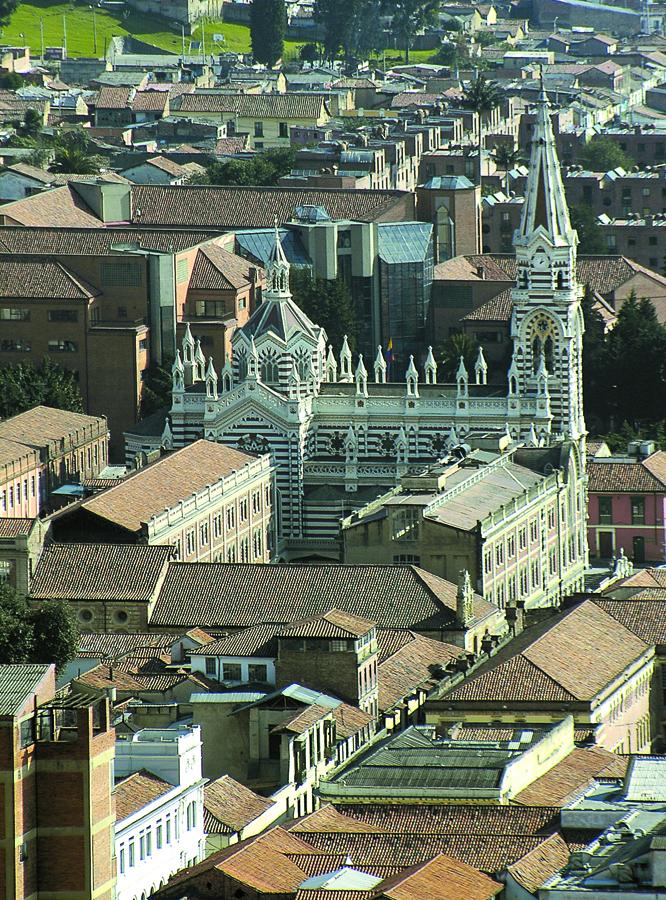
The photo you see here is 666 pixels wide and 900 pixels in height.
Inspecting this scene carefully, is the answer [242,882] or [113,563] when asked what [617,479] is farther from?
[242,882]

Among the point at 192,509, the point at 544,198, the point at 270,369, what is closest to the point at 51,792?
the point at 192,509

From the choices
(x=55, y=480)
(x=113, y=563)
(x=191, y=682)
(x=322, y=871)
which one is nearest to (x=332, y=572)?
(x=113, y=563)

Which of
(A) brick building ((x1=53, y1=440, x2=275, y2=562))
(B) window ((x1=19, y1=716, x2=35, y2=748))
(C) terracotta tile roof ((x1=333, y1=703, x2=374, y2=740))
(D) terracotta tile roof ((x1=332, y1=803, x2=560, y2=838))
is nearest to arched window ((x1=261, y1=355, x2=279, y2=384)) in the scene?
(A) brick building ((x1=53, y1=440, x2=275, y2=562))

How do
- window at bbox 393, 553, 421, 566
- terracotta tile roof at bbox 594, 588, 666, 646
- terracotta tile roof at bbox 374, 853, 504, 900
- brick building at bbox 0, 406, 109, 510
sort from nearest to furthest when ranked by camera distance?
terracotta tile roof at bbox 374, 853, 504, 900, terracotta tile roof at bbox 594, 588, 666, 646, window at bbox 393, 553, 421, 566, brick building at bbox 0, 406, 109, 510

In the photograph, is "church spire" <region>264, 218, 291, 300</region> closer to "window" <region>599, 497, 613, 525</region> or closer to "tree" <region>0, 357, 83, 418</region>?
"tree" <region>0, 357, 83, 418</region>

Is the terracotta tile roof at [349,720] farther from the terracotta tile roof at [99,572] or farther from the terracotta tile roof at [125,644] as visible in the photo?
the terracotta tile roof at [99,572]

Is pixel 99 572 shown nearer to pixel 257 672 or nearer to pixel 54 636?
pixel 54 636
